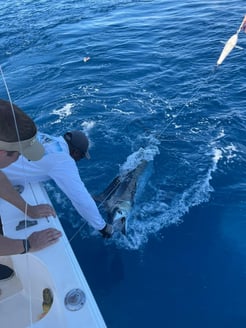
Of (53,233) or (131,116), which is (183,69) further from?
(53,233)

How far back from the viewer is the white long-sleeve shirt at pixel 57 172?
4.35 m

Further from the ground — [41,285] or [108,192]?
[41,285]

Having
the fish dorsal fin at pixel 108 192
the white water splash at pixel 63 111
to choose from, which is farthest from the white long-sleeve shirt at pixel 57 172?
the white water splash at pixel 63 111

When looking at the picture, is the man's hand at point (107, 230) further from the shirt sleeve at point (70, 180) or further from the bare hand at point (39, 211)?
the bare hand at point (39, 211)

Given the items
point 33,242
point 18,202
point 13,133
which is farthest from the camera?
point 18,202

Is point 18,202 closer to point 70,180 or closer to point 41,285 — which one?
point 70,180

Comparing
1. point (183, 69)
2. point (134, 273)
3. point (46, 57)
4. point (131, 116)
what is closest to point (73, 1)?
point (46, 57)

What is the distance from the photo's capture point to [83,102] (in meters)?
9.32

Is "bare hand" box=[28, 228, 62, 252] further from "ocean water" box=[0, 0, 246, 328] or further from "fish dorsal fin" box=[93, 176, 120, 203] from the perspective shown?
"fish dorsal fin" box=[93, 176, 120, 203]

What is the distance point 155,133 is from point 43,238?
4980mm

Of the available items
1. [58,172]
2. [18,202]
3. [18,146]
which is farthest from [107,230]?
[18,146]

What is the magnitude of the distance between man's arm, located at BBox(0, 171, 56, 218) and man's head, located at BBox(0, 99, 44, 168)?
0.95 metres

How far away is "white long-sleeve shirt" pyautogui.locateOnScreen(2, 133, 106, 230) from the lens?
4.35 m

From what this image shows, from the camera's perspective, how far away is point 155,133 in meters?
7.99
